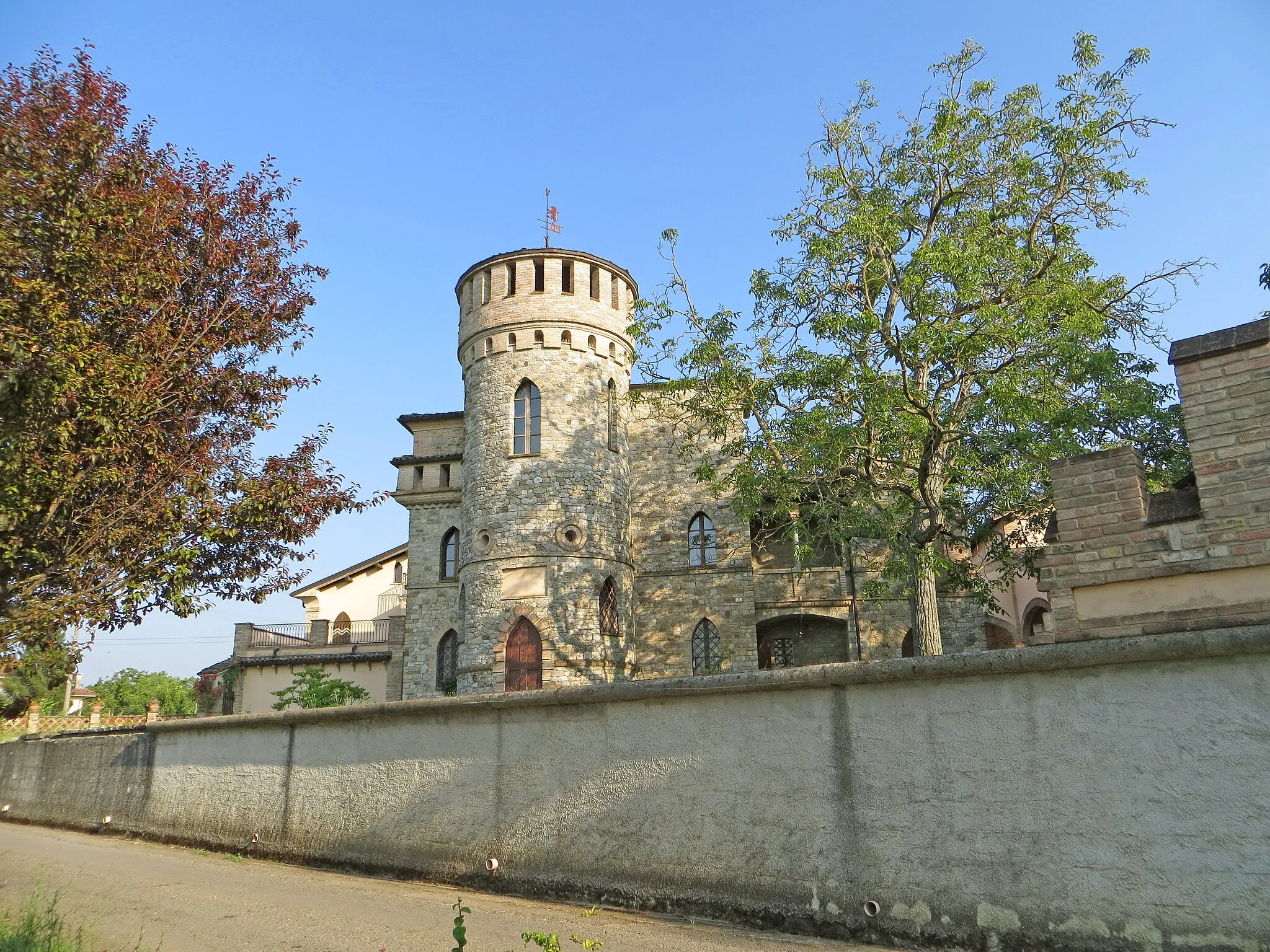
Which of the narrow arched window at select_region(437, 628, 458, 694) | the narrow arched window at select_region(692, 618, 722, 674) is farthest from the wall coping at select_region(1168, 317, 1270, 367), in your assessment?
the narrow arched window at select_region(437, 628, 458, 694)

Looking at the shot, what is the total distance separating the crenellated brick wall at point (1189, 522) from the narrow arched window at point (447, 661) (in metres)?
19.3

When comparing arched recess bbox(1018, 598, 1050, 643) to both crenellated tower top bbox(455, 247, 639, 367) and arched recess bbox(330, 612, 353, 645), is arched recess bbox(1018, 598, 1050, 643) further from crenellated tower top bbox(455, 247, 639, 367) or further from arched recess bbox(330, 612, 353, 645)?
arched recess bbox(330, 612, 353, 645)

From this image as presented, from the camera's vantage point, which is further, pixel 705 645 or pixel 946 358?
pixel 705 645

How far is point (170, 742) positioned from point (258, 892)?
13.9 feet

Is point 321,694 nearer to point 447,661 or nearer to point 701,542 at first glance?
point 447,661

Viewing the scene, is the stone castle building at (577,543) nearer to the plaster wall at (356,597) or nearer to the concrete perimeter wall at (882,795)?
the concrete perimeter wall at (882,795)

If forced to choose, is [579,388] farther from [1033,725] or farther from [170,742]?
[1033,725]

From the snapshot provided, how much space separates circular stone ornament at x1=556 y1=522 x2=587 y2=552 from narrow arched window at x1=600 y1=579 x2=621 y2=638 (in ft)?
3.80


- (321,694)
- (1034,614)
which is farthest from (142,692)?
(1034,614)

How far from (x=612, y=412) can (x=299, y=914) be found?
16.3 metres

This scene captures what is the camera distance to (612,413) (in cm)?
2175

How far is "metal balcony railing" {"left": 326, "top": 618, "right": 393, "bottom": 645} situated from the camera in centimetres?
3028

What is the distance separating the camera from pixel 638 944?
Result: 17.0 feet

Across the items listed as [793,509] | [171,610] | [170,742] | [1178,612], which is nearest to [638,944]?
[1178,612]
